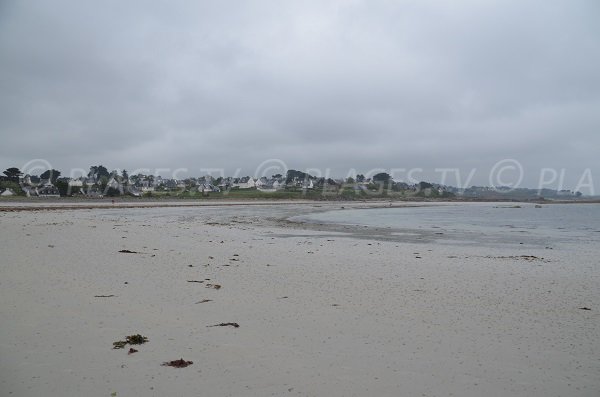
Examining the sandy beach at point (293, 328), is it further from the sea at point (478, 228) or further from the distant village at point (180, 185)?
the distant village at point (180, 185)

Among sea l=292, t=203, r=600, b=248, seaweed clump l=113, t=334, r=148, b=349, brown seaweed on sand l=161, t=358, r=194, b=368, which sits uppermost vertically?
seaweed clump l=113, t=334, r=148, b=349

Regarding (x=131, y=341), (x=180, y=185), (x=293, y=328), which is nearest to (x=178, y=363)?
(x=131, y=341)

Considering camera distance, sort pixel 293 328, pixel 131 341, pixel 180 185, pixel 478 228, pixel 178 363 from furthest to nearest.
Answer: pixel 180 185
pixel 478 228
pixel 293 328
pixel 131 341
pixel 178 363

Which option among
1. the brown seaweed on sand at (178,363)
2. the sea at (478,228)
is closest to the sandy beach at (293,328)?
the brown seaweed on sand at (178,363)

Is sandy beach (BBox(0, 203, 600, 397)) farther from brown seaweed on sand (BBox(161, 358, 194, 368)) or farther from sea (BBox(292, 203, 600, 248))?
sea (BBox(292, 203, 600, 248))

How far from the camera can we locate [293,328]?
507 centimetres

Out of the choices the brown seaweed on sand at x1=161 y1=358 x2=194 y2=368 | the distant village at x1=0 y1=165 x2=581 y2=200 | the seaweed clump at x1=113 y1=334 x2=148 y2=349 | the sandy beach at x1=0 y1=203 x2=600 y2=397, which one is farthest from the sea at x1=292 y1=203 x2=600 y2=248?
the distant village at x1=0 y1=165 x2=581 y2=200

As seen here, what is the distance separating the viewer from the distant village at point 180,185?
288 ft

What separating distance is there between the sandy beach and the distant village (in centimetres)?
8338

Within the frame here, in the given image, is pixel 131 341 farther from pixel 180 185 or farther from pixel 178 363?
pixel 180 185

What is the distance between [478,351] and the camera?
4.43 metres

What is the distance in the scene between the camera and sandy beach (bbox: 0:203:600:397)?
367 cm

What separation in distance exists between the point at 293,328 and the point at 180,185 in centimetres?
13956

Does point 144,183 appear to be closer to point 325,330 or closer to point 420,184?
point 420,184
